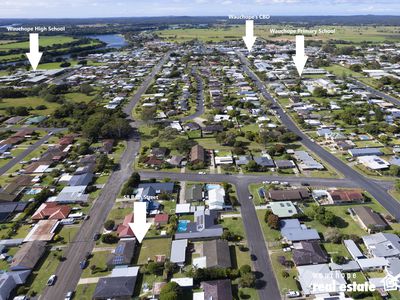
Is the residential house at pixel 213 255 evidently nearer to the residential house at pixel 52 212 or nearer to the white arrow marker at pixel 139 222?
the white arrow marker at pixel 139 222

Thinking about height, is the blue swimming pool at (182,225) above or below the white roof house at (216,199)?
below

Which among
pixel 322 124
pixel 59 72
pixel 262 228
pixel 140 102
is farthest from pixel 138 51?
pixel 262 228

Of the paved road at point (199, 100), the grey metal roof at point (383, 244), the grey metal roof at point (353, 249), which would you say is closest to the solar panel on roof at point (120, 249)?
the grey metal roof at point (353, 249)

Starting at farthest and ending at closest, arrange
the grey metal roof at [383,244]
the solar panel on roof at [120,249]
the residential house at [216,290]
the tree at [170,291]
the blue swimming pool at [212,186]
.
A: the blue swimming pool at [212,186], the solar panel on roof at [120,249], the grey metal roof at [383,244], the residential house at [216,290], the tree at [170,291]

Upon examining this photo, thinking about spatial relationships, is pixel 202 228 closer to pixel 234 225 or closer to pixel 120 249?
pixel 234 225

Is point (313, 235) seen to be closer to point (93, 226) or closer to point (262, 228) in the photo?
point (262, 228)

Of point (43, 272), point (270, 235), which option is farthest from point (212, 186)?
point (43, 272)
